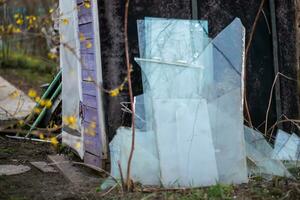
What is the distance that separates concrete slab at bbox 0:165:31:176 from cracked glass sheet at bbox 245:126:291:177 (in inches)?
105

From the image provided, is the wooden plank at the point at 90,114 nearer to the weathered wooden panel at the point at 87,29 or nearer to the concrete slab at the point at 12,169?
the weathered wooden panel at the point at 87,29

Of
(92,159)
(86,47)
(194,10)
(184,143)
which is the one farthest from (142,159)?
(194,10)

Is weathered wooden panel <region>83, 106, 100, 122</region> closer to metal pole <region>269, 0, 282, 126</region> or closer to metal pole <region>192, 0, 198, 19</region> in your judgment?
metal pole <region>192, 0, 198, 19</region>

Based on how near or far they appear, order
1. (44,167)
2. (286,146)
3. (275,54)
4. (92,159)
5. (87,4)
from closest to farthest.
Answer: (87,4)
(286,146)
(92,159)
(275,54)
(44,167)

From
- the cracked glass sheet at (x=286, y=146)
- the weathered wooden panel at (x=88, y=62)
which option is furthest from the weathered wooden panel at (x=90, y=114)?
the cracked glass sheet at (x=286, y=146)

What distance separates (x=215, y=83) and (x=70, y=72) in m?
2.00

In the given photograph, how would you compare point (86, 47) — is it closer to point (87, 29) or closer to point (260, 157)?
point (87, 29)

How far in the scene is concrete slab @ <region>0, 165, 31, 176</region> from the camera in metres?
6.02

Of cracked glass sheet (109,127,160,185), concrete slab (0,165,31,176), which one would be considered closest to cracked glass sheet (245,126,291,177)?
cracked glass sheet (109,127,160,185)

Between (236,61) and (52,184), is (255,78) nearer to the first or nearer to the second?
(236,61)

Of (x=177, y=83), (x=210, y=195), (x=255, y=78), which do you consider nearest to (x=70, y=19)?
(x=177, y=83)

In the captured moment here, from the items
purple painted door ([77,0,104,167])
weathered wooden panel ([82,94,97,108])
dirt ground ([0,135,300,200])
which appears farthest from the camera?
weathered wooden panel ([82,94,97,108])

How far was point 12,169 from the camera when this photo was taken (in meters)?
6.23

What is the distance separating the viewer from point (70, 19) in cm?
650
